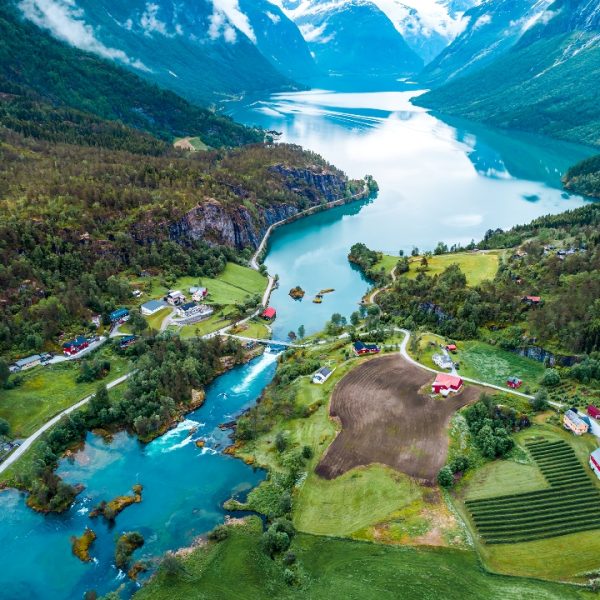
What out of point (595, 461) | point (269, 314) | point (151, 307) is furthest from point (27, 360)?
point (595, 461)

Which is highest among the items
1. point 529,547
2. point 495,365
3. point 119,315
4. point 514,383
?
point 495,365

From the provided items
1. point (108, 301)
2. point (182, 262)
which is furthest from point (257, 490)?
point (182, 262)

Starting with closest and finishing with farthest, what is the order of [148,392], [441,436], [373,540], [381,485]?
[373,540] < [381,485] < [441,436] < [148,392]

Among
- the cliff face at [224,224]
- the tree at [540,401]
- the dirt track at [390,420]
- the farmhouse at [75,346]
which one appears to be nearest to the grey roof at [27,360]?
the farmhouse at [75,346]

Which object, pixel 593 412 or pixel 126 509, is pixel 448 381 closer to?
pixel 593 412

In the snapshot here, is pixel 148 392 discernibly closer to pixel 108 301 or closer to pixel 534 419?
pixel 108 301

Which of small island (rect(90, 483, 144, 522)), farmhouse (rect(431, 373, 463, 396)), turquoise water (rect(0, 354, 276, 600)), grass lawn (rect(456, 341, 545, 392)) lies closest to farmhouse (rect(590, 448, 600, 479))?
grass lawn (rect(456, 341, 545, 392))

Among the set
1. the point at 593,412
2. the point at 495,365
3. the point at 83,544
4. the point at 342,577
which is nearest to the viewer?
the point at 342,577
